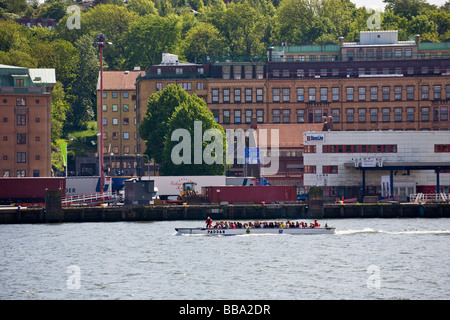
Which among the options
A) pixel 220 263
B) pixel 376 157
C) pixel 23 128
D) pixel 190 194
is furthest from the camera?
pixel 23 128

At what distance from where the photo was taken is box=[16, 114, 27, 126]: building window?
538 ft

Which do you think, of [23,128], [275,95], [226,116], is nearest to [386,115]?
[275,95]

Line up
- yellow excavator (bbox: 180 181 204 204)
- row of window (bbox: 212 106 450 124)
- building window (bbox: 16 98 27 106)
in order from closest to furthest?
1. yellow excavator (bbox: 180 181 204 204)
2. building window (bbox: 16 98 27 106)
3. row of window (bbox: 212 106 450 124)

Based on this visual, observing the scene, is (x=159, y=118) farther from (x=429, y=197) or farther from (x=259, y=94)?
(x=429, y=197)

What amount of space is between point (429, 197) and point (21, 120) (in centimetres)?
6803

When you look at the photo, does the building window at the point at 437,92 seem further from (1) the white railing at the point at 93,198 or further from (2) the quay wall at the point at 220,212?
(1) the white railing at the point at 93,198

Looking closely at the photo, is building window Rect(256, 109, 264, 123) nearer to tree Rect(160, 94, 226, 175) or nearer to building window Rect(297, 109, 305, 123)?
building window Rect(297, 109, 305, 123)

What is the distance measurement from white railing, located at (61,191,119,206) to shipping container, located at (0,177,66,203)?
3088mm

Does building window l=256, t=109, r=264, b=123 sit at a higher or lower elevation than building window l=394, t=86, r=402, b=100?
lower

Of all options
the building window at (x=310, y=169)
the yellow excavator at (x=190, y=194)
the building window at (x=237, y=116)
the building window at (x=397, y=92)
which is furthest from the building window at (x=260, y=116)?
the yellow excavator at (x=190, y=194)

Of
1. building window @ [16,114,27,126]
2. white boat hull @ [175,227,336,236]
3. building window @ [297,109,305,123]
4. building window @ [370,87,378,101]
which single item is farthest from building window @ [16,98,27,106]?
building window @ [370,87,378,101]

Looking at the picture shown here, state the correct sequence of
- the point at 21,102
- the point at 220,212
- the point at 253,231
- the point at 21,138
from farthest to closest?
the point at 21,102 → the point at 21,138 → the point at 220,212 → the point at 253,231

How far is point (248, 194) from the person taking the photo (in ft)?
439

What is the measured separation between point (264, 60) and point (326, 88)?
1438 cm
